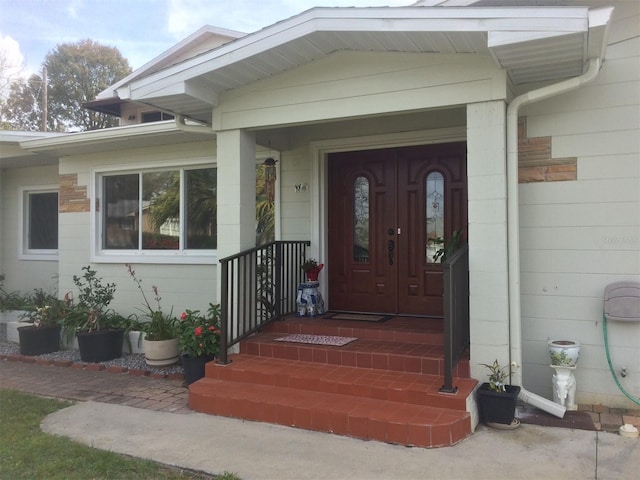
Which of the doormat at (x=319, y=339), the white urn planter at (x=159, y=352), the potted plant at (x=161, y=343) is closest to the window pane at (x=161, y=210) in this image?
the potted plant at (x=161, y=343)

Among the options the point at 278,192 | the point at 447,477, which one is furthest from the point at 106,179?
the point at 447,477

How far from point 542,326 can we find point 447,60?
2.38 meters

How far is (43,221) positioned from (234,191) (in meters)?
5.30

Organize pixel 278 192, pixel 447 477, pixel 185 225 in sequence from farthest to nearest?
pixel 185 225 → pixel 278 192 → pixel 447 477

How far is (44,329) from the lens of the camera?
257 inches

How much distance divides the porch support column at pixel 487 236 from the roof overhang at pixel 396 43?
→ 1.56ft

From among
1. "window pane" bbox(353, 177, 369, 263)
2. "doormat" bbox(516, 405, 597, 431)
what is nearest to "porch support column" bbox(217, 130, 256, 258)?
"window pane" bbox(353, 177, 369, 263)

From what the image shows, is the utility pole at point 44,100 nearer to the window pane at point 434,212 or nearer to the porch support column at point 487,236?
the window pane at point 434,212

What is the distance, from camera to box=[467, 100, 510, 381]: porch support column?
3959mm

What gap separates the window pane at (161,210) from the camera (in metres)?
6.94

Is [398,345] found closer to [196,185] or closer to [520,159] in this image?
[520,159]

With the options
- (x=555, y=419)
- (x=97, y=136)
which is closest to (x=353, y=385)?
(x=555, y=419)

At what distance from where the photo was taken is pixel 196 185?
6.84 m

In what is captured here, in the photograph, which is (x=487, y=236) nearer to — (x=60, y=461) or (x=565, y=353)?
(x=565, y=353)
